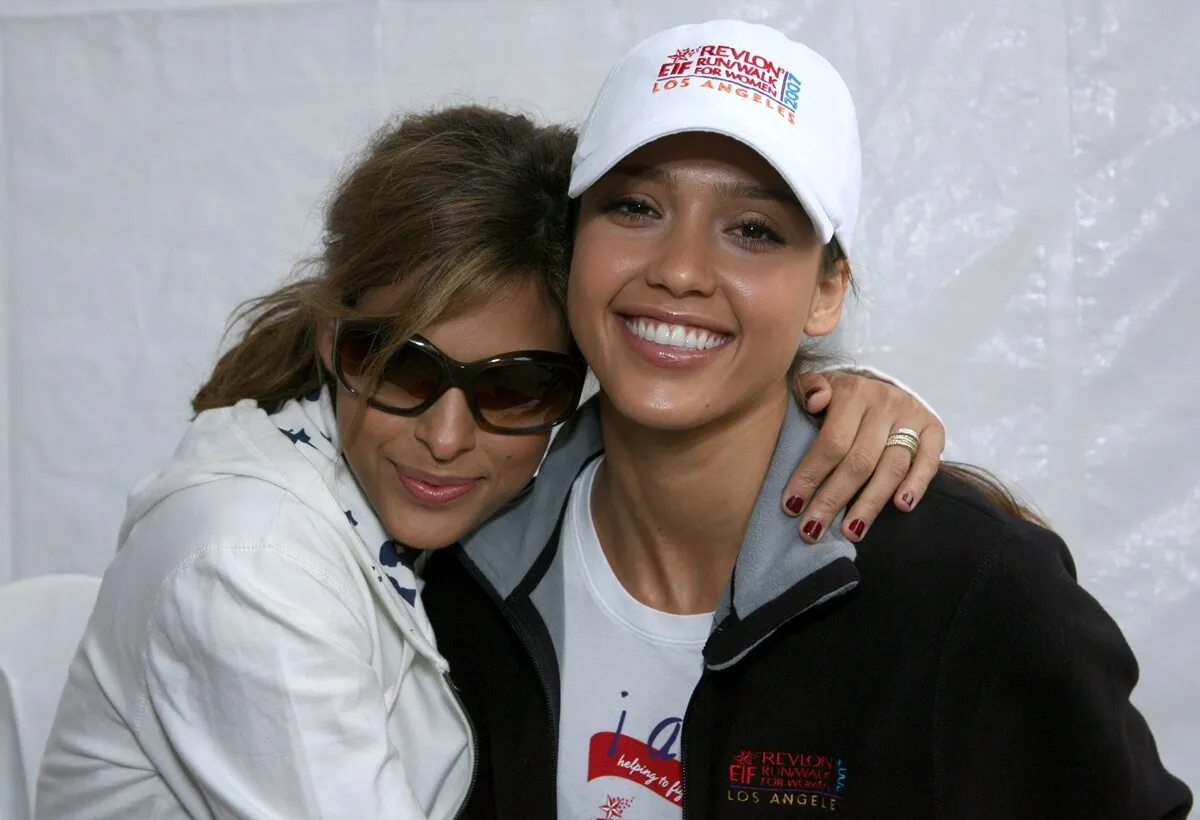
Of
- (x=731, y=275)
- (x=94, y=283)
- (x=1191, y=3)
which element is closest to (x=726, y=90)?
(x=731, y=275)

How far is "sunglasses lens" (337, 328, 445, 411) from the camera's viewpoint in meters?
1.49

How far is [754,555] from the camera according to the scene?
4.75ft

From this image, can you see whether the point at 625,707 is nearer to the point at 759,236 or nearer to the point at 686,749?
the point at 686,749

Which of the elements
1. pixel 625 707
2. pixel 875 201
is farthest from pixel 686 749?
pixel 875 201

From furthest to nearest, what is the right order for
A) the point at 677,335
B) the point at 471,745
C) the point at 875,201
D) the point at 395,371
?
1. the point at 875,201
2. the point at 471,745
3. the point at 395,371
4. the point at 677,335

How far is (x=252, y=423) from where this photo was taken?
1.55 metres

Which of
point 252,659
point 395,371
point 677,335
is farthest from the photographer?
point 395,371

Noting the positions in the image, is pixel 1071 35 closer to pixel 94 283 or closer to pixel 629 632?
pixel 629 632

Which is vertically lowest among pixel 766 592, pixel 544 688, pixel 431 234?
pixel 544 688

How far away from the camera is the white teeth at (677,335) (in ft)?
4.58

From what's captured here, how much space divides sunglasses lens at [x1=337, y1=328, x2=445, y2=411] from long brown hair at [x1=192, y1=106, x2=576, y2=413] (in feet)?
0.09

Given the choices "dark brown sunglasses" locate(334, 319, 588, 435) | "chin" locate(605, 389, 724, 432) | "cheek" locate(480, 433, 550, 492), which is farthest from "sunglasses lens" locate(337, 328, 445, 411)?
"chin" locate(605, 389, 724, 432)

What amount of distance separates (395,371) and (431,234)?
18 cm

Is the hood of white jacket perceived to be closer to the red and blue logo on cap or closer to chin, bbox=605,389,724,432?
chin, bbox=605,389,724,432
